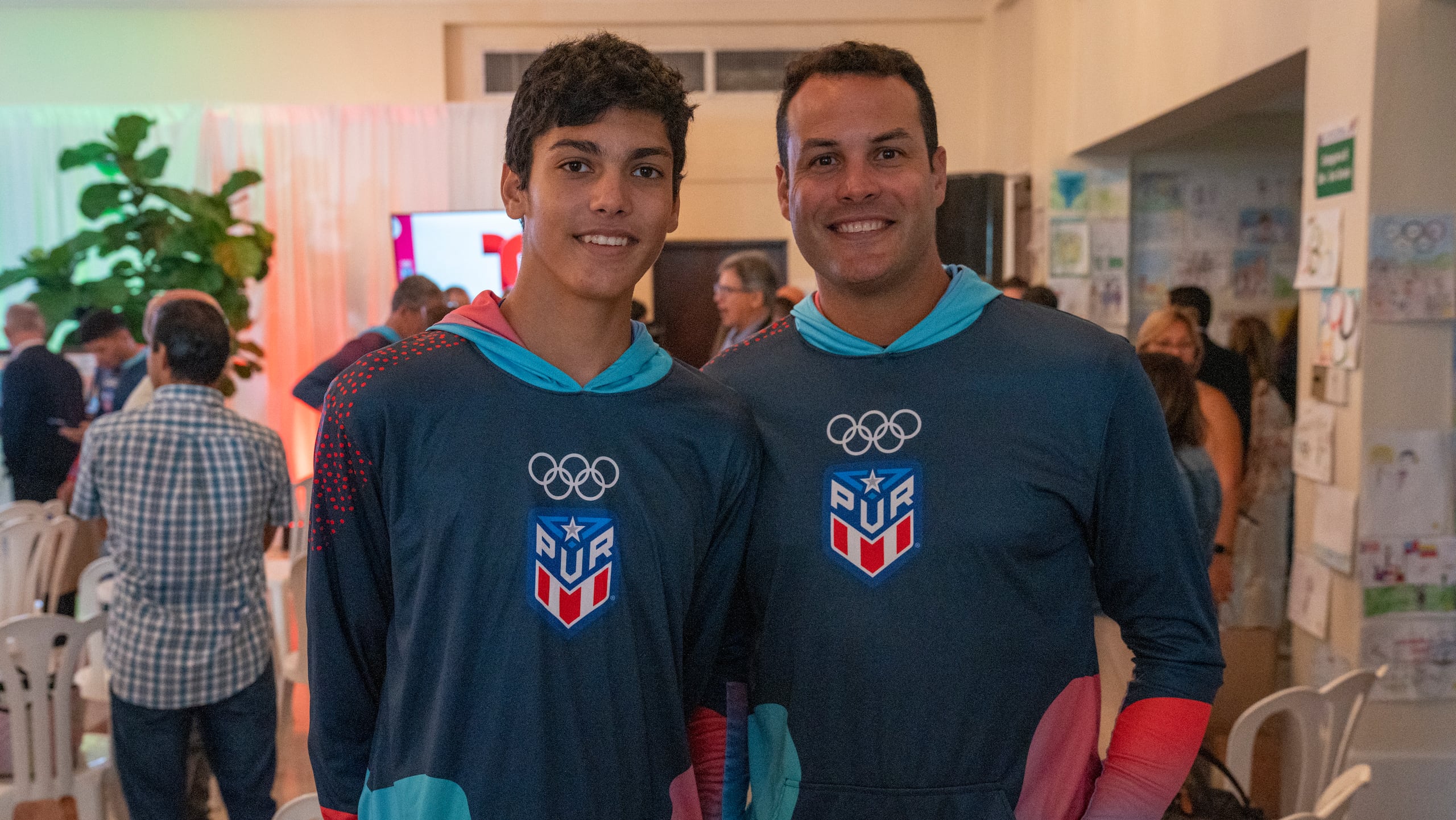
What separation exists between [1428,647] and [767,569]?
2.87m

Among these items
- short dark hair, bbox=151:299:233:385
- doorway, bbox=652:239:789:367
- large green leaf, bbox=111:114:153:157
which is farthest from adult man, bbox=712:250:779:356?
doorway, bbox=652:239:789:367

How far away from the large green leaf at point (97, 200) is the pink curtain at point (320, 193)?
5.80 ft

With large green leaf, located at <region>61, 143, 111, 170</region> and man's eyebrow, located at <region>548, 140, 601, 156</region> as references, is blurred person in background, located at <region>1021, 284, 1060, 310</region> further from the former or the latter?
large green leaf, located at <region>61, 143, 111, 170</region>

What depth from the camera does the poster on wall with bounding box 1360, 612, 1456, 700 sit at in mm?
3404

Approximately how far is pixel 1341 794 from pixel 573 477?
122cm

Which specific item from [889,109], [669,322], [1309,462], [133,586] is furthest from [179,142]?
[889,109]

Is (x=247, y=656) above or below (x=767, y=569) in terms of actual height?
below

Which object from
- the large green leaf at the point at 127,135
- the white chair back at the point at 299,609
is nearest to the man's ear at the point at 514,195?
the white chair back at the point at 299,609

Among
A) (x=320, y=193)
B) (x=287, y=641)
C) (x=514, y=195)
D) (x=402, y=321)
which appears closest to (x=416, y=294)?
(x=402, y=321)

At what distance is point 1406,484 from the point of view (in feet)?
11.0

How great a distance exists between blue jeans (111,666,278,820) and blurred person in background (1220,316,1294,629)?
3.61 m

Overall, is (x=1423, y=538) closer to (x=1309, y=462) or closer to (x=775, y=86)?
(x=1309, y=462)

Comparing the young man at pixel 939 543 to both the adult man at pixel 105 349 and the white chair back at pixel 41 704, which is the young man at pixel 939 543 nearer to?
the white chair back at pixel 41 704

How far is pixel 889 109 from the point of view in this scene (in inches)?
56.6
